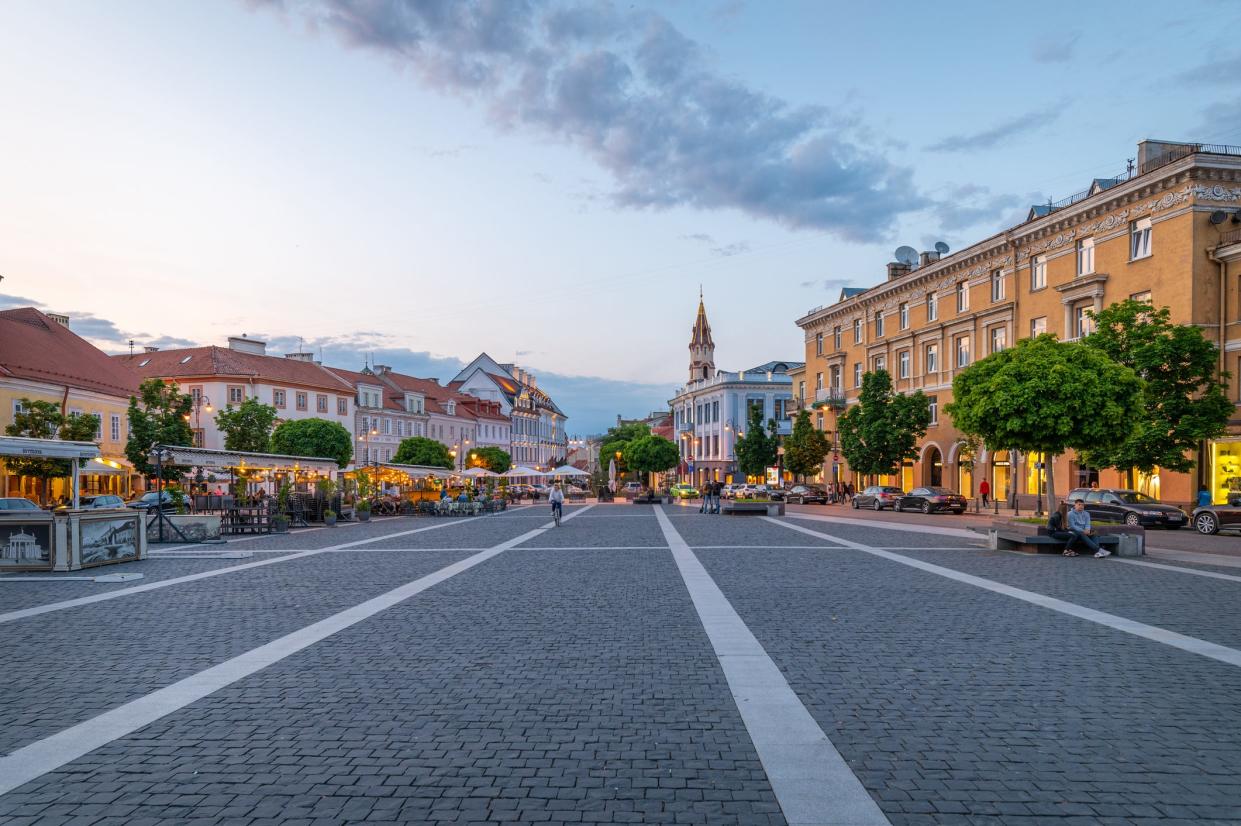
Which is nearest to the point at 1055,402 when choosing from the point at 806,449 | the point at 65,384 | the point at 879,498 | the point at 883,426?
the point at 879,498

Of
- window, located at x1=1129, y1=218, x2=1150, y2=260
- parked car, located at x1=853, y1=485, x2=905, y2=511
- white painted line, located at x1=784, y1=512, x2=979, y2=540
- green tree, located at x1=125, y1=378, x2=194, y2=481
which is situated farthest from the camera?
parked car, located at x1=853, y1=485, x2=905, y2=511

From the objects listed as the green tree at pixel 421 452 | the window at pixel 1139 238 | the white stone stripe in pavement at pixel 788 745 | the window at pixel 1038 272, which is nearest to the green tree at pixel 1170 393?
the window at pixel 1139 238

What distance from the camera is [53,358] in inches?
1623

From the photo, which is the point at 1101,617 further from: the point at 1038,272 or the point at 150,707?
the point at 1038,272

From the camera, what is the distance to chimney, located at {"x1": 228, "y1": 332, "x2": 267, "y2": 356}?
6425 centimetres

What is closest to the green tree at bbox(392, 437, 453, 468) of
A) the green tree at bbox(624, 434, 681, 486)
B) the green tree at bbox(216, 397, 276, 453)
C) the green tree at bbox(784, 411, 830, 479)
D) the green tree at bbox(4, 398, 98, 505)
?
the green tree at bbox(216, 397, 276, 453)

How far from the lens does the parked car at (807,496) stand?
5434cm

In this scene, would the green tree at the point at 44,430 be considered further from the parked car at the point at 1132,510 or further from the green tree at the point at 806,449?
the green tree at the point at 806,449

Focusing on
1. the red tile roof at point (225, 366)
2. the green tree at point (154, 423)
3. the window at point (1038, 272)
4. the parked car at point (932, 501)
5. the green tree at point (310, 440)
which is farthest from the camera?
the red tile roof at point (225, 366)

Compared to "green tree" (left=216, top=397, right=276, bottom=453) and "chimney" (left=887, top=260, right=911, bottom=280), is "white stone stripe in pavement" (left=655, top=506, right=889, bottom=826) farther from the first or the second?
"chimney" (left=887, top=260, right=911, bottom=280)

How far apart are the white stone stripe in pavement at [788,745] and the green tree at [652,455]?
56879 millimetres

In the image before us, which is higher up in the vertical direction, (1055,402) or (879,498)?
(1055,402)

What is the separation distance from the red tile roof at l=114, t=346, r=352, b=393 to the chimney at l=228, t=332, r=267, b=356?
596mm

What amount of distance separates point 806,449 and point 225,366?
141ft
